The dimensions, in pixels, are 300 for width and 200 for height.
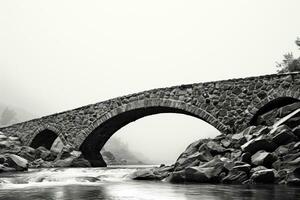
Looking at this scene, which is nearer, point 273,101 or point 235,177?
point 235,177

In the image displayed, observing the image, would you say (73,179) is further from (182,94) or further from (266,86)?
(266,86)

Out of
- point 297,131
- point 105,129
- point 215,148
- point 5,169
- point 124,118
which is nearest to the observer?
point 297,131

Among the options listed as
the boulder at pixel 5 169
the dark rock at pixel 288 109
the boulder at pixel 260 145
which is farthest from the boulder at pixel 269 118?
the boulder at pixel 5 169

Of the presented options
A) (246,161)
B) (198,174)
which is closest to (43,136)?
(198,174)

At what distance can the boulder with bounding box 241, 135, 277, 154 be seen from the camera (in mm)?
11062

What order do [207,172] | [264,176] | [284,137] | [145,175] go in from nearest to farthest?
[264,176], [207,172], [284,137], [145,175]

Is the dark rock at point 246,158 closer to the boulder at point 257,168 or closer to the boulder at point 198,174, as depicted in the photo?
the boulder at point 257,168

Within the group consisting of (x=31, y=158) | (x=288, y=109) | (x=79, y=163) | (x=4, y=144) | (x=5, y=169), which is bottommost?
(x=5, y=169)

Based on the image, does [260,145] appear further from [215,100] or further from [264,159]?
[215,100]

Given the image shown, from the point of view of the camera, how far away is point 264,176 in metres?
9.79

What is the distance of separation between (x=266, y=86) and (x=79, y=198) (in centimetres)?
1089

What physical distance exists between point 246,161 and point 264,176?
1154mm

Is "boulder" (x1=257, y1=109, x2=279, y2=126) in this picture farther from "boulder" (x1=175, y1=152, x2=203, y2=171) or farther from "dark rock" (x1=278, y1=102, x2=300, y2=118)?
"boulder" (x1=175, y1=152, x2=203, y2=171)

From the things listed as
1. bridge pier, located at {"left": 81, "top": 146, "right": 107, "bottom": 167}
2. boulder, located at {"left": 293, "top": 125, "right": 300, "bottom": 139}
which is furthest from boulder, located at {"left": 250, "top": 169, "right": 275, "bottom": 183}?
bridge pier, located at {"left": 81, "top": 146, "right": 107, "bottom": 167}
